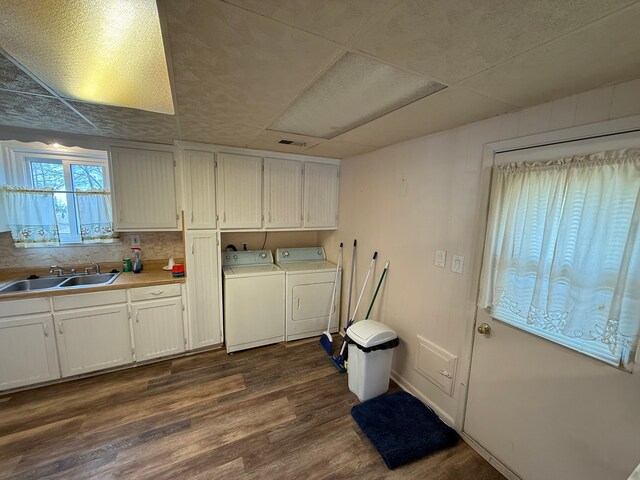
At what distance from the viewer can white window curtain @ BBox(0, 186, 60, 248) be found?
7.98 feet

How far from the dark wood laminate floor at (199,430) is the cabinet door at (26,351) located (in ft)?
0.50

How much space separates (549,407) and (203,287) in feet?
9.50

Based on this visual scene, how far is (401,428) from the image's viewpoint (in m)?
1.91

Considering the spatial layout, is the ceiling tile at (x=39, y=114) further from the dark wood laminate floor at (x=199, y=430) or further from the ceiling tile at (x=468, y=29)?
the dark wood laminate floor at (x=199, y=430)

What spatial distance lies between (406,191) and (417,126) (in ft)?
1.94

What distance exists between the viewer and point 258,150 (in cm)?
287

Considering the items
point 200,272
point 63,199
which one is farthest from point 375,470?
point 63,199

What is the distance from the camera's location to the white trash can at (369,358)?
2188 millimetres

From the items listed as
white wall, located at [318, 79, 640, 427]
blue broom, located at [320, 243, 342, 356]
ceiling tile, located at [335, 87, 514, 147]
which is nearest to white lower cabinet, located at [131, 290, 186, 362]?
blue broom, located at [320, 243, 342, 356]

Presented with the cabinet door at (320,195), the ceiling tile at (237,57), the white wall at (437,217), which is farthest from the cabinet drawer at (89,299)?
the white wall at (437,217)

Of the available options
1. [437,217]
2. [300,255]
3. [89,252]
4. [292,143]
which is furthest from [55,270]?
[437,217]

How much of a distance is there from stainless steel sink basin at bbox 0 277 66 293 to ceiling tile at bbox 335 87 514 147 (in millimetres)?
3044

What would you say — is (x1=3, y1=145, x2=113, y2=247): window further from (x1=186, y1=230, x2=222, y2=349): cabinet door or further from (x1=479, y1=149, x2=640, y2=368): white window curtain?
(x1=479, y1=149, x2=640, y2=368): white window curtain

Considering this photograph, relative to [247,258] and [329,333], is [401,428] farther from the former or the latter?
[247,258]
